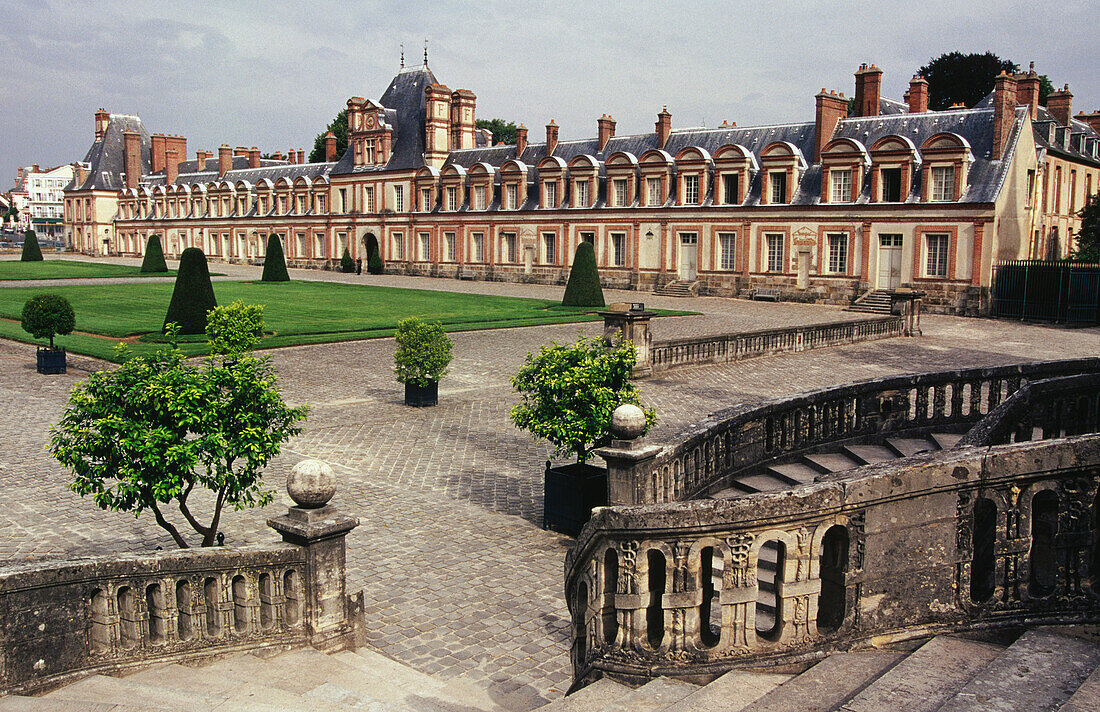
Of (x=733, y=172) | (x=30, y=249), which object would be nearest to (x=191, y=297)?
(x=733, y=172)

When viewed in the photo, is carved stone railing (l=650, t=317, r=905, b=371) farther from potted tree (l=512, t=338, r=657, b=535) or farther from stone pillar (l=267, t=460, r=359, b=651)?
stone pillar (l=267, t=460, r=359, b=651)

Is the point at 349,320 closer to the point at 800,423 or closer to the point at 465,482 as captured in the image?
the point at 465,482

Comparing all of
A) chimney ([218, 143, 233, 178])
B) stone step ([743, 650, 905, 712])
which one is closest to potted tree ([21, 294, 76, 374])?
stone step ([743, 650, 905, 712])

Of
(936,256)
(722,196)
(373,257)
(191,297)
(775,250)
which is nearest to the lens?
(191,297)

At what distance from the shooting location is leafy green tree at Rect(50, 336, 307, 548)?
24.3 feet

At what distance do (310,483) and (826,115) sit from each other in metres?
39.9

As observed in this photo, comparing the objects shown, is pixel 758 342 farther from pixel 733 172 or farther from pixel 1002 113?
pixel 733 172

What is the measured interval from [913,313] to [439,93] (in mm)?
37724

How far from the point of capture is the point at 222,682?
227 inches

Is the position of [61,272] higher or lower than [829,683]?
higher

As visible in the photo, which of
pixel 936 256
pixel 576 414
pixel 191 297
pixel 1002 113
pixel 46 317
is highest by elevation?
pixel 1002 113

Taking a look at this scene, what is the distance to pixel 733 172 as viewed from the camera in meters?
44.2

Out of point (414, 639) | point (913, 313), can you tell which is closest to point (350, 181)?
point (913, 313)

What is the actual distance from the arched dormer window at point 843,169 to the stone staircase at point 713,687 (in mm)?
37692
